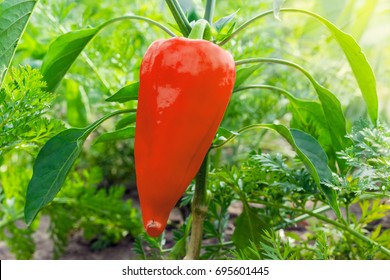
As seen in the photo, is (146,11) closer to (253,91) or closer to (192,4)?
(253,91)

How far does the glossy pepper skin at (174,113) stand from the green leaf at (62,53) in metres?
0.21

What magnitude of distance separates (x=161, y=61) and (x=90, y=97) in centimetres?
84

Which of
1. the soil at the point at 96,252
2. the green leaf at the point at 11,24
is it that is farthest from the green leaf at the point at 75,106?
the green leaf at the point at 11,24

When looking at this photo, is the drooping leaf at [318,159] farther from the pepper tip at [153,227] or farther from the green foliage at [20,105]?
the green foliage at [20,105]

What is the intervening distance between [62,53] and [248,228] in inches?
16.3

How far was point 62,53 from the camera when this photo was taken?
3.22 ft

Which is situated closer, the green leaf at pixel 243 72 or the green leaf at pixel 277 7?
the green leaf at pixel 277 7

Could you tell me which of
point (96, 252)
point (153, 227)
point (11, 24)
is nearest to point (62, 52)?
point (11, 24)

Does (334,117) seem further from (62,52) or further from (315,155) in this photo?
(62,52)

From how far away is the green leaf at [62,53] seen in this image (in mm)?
976

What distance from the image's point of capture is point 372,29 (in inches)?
59.1

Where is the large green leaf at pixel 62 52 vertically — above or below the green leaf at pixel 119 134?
above
